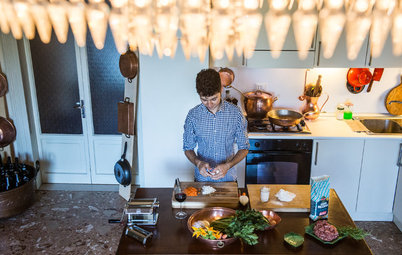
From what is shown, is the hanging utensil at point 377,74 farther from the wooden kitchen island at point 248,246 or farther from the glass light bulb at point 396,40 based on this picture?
the wooden kitchen island at point 248,246

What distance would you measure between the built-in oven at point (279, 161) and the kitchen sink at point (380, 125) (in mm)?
829

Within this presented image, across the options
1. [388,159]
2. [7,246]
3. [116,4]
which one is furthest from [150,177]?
[388,159]

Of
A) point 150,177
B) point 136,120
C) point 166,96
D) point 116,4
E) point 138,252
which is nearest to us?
point 138,252

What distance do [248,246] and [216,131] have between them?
99cm

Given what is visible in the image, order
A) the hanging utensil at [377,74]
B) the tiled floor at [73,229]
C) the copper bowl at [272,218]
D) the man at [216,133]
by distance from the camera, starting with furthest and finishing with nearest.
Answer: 1. the hanging utensil at [377,74]
2. the tiled floor at [73,229]
3. the man at [216,133]
4. the copper bowl at [272,218]

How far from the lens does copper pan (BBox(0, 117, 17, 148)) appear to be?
3677 millimetres

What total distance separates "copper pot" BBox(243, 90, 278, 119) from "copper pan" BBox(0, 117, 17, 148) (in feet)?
8.35

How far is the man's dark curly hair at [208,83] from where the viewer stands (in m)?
2.23

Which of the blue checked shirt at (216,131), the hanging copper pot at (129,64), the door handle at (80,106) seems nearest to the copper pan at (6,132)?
the door handle at (80,106)

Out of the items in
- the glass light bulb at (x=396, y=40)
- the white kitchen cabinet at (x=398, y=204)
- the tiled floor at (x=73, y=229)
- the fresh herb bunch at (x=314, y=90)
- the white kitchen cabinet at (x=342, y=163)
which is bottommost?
the tiled floor at (x=73, y=229)

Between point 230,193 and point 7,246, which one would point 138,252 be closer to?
point 230,193

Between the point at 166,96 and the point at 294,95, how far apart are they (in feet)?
4.72

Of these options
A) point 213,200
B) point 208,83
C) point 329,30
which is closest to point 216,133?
point 208,83

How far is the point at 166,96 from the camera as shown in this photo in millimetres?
3342
